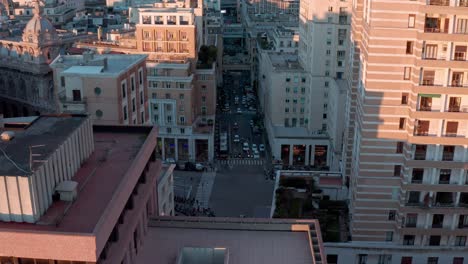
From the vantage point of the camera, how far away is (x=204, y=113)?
354 feet

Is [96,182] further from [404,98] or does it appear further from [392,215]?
[392,215]

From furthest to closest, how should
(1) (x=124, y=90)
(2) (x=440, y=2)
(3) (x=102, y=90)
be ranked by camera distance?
(1) (x=124, y=90) < (3) (x=102, y=90) < (2) (x=440, y=2)

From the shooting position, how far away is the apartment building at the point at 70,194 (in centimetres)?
2134

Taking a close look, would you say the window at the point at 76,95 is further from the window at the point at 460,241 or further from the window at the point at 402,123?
the window at the point at 460,241

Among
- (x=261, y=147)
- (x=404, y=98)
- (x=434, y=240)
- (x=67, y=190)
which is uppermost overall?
(x=67, y=190)

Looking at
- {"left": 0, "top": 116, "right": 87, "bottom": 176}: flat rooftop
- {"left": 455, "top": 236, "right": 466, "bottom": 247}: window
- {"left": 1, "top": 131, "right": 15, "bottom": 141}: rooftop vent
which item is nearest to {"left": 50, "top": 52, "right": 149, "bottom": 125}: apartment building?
{"left": 0, "top": 116, "right": 87, "bottom": 176}: flat rooftop

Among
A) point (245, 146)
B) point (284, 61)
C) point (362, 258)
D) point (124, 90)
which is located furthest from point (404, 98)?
point (284, 61)

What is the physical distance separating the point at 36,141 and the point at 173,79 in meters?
71.1

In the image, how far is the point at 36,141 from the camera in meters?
26.2

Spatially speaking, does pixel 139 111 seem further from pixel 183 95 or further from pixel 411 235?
pixel 183 95

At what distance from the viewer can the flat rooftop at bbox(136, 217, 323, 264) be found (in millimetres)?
30484

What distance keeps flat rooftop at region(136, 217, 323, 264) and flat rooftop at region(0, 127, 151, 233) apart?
5.50 metres

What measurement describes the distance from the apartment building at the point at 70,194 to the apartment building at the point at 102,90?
68.5 feet

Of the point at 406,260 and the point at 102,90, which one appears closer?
the point at 102,90
